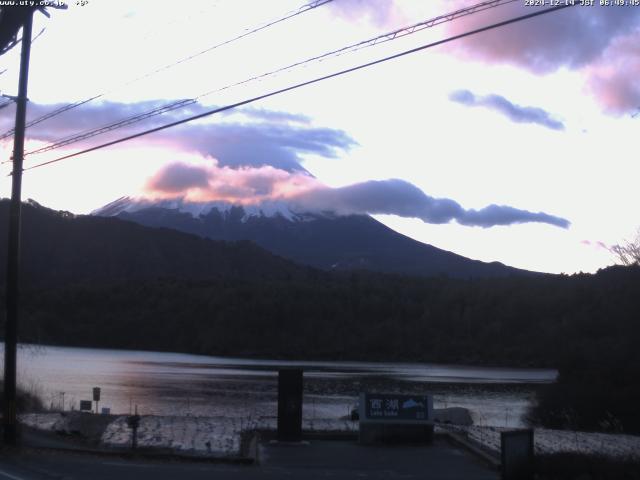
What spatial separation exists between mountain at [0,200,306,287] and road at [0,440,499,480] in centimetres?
11500

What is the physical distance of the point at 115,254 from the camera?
524ft

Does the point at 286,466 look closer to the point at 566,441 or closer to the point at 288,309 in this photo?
the point at 566,441

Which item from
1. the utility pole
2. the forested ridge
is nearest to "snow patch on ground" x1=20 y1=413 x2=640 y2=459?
the utility pole

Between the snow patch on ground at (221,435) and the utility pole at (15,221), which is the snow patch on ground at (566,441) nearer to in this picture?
the snow patch on ground at (221,435)

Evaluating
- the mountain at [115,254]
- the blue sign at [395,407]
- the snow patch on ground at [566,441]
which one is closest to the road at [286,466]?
the blue sign at [395,407]

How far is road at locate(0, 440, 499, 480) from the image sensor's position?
17.9 meters

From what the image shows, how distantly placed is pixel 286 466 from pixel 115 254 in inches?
5680

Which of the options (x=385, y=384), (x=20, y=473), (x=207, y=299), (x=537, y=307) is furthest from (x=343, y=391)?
(x=207, y=299)

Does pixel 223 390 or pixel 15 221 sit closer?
pixel 15 221

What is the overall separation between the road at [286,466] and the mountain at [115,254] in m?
115

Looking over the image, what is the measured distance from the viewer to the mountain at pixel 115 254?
145875 mm

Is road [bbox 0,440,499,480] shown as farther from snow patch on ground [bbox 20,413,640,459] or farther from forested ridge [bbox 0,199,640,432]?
forested ridge [bbox 0,199,640,432]

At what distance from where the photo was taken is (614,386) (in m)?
38.5

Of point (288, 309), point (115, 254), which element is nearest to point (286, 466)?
point (288, 309)
